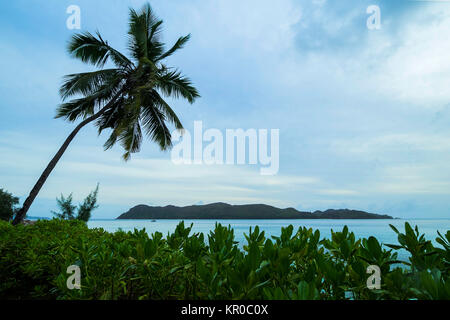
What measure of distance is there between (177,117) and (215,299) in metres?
11.3

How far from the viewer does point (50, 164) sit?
760 centimetres

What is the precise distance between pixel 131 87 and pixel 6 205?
12.3 meters

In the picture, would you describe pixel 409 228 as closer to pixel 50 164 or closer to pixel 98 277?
pixel 98 277

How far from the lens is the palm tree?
386 inches

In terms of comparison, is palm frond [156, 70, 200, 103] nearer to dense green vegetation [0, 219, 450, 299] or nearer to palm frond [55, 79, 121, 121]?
palm frond [55, 79, 121, 121]

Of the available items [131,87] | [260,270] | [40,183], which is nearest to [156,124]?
[131,87]

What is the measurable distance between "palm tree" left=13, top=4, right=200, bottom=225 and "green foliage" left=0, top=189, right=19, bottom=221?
9.73 meters

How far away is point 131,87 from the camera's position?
1091cm

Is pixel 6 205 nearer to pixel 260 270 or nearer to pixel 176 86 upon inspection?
pixel 176 86

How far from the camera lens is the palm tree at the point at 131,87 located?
32.2 feet

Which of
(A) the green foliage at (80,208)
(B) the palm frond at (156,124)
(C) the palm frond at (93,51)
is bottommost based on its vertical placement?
(A) the green foliage at (80,208)

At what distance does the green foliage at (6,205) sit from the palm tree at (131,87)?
9732mm

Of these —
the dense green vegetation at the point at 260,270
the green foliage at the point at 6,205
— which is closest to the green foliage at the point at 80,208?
the green foliage at the point at 6,205

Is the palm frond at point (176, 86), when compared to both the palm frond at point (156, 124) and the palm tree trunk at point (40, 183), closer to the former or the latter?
the palm frond at point (156, 124)
